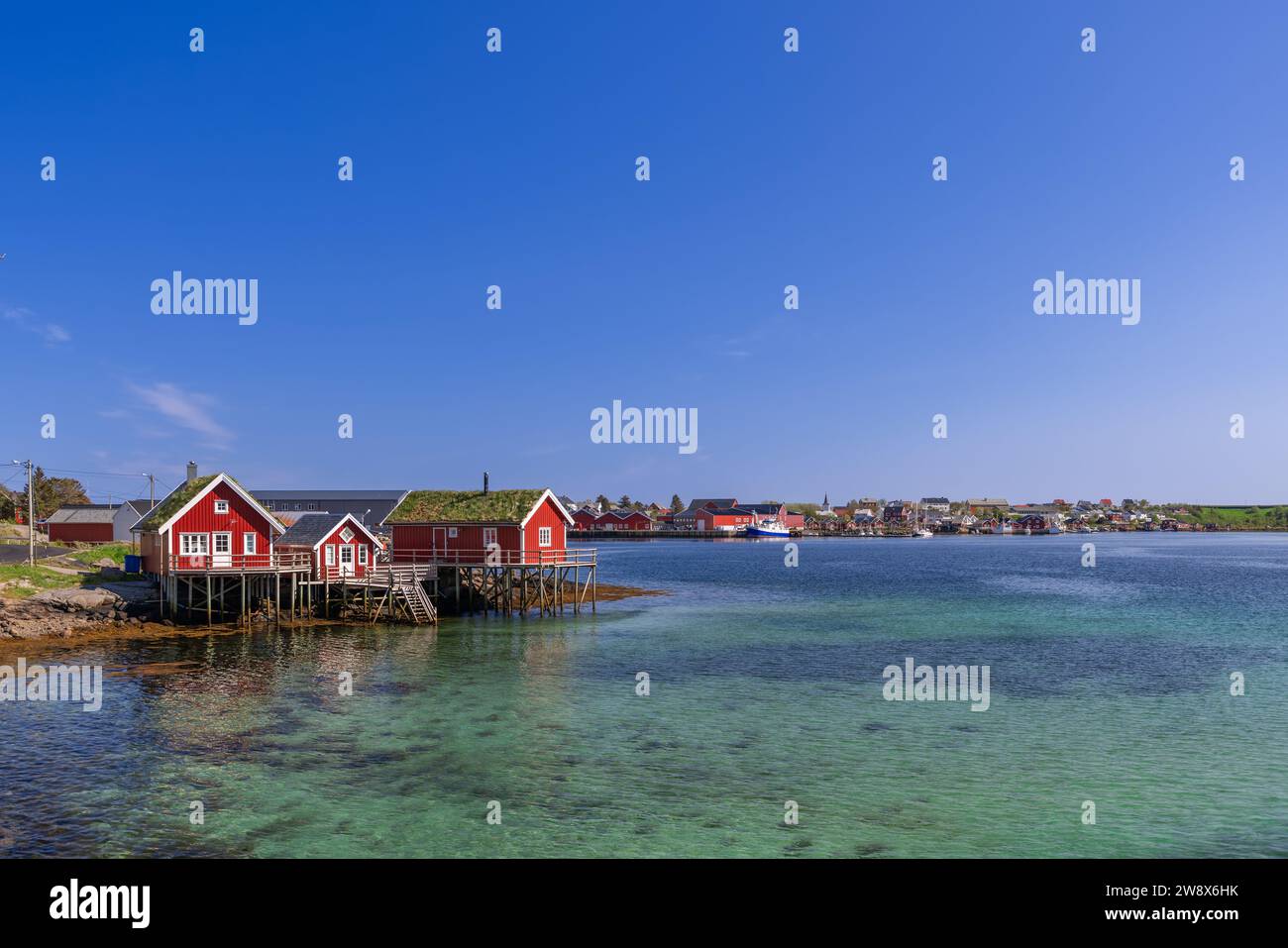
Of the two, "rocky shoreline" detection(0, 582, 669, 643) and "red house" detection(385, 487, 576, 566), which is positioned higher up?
"red house" detection(385, 487, 576, 566)

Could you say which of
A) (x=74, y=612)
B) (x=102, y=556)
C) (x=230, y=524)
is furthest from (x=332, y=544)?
(x=102, y=556)

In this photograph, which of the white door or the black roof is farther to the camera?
the black roof

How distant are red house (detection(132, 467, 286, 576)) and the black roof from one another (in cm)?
119

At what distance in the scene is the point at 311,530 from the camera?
49000 millimetres

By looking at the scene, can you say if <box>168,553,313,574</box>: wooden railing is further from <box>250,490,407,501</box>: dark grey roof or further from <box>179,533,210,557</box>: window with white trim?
<box>250,490,407,501</box>: dark grey roof

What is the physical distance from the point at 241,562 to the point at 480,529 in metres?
13.7

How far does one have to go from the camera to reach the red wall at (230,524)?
43.5 metres

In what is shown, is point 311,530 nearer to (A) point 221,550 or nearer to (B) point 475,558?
(A) point 221,550

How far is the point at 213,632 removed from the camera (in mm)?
42000

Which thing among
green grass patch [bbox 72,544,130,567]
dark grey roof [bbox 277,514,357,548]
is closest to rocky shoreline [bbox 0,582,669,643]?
dark grey roof [bbox 277,514,357,548]

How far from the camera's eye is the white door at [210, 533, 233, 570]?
44312 millimetres
